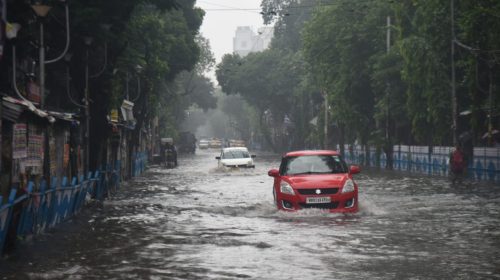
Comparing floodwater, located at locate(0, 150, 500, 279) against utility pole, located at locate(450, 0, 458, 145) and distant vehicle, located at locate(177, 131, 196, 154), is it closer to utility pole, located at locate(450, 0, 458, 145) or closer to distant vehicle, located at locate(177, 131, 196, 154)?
utility pole, located at locate(450, 0, 458, 145)

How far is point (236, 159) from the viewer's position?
43812mm

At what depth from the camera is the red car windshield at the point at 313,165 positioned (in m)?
19.0

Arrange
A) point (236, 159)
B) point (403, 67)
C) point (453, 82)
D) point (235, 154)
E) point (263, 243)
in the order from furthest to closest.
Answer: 1. point (235, 154)
2. point (236, 159)
3. point (403, 67)
4. point (453, 82)
5. point (263, 243)

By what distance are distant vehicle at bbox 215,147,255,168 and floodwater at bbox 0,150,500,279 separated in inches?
764

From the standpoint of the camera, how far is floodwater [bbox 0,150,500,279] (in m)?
10.5

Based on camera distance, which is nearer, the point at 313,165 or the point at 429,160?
the point at 313,165

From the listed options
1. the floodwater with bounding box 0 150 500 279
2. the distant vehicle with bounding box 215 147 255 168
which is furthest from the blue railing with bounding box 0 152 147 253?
the distant vehicle with bounding box 215 147 255 168

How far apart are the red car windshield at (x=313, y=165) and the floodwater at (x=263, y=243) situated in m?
1.05

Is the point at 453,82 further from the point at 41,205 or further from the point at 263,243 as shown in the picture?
the point at 41,205

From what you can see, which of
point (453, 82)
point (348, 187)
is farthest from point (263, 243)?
point (453, 82)

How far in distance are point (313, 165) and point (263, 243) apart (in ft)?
20.1

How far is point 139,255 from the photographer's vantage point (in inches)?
484

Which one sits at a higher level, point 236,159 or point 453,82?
point 453,82

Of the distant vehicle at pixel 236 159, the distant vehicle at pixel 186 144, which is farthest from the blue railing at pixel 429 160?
the distant vehicle at pixel 186 144
